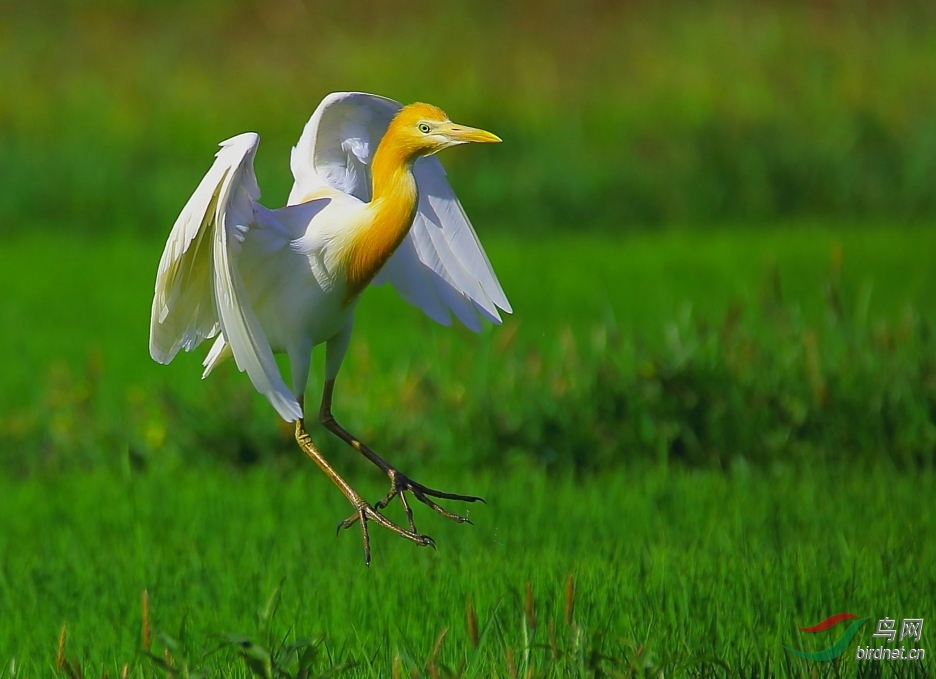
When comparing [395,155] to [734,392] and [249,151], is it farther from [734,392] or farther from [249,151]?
[734,392]

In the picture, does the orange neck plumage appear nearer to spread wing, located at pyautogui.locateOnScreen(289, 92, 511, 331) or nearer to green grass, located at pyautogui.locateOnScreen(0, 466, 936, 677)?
spread wing, located at pyautogui.locateOnScreen(289, 92, 511, 331)

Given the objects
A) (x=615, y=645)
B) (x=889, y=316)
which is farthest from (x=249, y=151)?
(x=889, y=316)

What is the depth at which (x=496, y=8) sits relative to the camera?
14.5 meters

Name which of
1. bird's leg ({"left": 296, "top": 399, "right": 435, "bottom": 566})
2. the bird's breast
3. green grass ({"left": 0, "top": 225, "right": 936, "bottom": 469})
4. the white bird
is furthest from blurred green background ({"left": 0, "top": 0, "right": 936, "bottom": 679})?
the bird's breast

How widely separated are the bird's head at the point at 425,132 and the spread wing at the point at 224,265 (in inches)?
12.3

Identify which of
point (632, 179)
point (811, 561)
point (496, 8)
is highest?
point (496, 8)

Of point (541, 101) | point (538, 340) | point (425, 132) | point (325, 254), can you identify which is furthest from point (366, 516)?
point (541, 101)

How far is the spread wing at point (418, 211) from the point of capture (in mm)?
3464

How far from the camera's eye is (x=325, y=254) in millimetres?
3127

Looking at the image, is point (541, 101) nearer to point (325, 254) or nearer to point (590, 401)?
point (590, 401)

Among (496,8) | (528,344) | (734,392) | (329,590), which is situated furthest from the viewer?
(496,8)

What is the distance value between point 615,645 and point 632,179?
768cm

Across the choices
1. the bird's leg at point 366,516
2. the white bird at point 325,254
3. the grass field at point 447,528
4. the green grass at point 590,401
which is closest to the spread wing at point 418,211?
the white bird at point 325,254

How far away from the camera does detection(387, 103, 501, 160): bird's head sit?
9.57 ft
